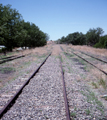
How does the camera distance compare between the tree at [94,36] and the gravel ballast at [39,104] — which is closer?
the gravel ballast at [39,104]

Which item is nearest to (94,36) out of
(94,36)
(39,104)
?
(94,36)

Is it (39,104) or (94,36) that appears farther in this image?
(94,36)

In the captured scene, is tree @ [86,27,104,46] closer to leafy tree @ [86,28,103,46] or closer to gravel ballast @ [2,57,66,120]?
leafy tree @ [86,28,103,46]

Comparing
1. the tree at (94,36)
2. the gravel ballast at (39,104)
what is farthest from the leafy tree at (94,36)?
the gravel ballast at (39,104)

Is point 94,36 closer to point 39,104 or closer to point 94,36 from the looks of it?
point 94,36

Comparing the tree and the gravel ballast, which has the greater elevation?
the tree

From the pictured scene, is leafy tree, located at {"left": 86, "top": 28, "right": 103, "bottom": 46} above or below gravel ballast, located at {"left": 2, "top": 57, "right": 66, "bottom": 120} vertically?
above

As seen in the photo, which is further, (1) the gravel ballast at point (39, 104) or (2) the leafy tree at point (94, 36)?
(2) the leafy tree at point (94, 36)

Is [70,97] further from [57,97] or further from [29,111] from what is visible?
[29,111]

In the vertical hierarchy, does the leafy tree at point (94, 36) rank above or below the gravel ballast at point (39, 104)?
above

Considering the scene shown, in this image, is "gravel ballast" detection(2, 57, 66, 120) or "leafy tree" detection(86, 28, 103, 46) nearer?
"gravel ballast" detection(2, 57, 66, 120)

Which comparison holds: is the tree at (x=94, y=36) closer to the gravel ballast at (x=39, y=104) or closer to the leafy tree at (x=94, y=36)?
the leafy tree at (x=94, y=36)

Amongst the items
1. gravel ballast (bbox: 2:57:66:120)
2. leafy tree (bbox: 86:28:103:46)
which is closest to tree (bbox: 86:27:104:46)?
leafy tree (bbox: 86:28:103:46)

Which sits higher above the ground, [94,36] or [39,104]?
[94,36]
